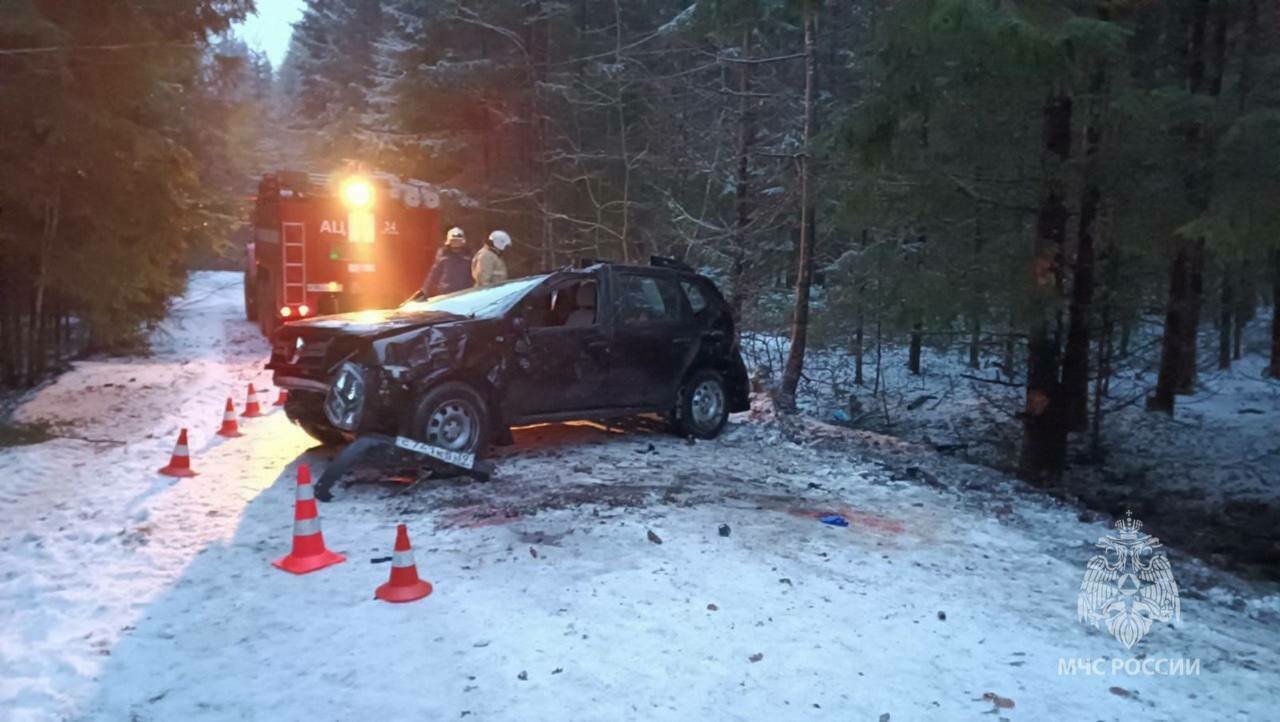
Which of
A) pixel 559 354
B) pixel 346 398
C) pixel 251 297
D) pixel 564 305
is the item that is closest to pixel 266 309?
pixel 251 297

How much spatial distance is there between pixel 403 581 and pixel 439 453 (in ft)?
7.51

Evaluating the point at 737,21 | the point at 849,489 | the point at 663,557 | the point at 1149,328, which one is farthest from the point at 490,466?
the point at 1149,328

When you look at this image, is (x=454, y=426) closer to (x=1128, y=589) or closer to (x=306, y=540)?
(x=306, y=540)

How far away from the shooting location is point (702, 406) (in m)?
9.66

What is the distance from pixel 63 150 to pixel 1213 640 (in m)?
11.7

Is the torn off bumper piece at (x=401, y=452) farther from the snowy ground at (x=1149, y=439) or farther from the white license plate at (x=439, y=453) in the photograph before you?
the snowy ground at (x=1149, y=439)

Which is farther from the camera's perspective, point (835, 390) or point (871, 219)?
point (835, 390)

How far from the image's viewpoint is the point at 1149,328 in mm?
11102

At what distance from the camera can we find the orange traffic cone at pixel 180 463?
755 cm

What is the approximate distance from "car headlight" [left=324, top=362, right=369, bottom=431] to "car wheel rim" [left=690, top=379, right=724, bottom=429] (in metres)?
3.73

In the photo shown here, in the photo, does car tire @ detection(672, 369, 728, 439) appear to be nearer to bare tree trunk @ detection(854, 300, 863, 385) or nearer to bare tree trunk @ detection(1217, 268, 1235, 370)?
bare tree trunk @ detection(854, 300, 863, 385)

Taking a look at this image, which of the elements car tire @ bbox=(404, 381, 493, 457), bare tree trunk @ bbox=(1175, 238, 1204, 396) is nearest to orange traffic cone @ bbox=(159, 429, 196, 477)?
car tire @ bbox=(404, 381, 493, 457)

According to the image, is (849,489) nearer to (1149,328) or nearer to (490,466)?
(490,466)

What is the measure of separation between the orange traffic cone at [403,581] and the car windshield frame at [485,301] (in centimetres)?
333
